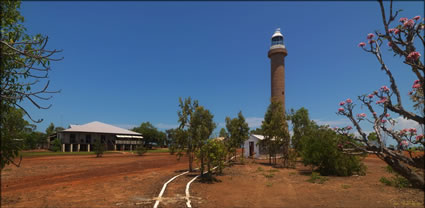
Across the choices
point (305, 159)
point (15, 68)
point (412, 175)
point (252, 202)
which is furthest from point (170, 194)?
point (305, 159)

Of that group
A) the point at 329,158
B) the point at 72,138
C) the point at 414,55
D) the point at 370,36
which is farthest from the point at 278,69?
the point at 72,138

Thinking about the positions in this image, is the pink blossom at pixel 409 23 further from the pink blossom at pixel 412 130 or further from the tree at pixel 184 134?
the tree at pixel 184 134

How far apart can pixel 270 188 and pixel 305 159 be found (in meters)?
7.69

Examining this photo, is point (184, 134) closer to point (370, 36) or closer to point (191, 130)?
point (191, 130)

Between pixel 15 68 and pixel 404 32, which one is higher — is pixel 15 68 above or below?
below

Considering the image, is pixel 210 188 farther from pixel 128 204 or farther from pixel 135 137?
pixel 135 137

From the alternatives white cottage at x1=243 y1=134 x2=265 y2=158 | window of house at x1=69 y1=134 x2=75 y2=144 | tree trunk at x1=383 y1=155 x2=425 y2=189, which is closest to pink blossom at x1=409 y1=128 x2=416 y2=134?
tree trunk at x1=383 y1=155 x2=425 y2=189

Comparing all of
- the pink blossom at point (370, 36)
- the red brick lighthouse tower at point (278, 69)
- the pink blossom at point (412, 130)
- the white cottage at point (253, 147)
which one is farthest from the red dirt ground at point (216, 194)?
the red brick lighthouse tower at point (278, 69)

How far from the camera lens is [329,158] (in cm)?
1647

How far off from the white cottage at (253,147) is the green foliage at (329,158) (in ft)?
37.8

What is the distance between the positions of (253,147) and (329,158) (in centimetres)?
1467

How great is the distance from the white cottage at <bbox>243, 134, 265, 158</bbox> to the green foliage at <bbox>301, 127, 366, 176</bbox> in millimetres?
11531

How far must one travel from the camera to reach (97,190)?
1113cm

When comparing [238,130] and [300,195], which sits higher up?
[238,130]
